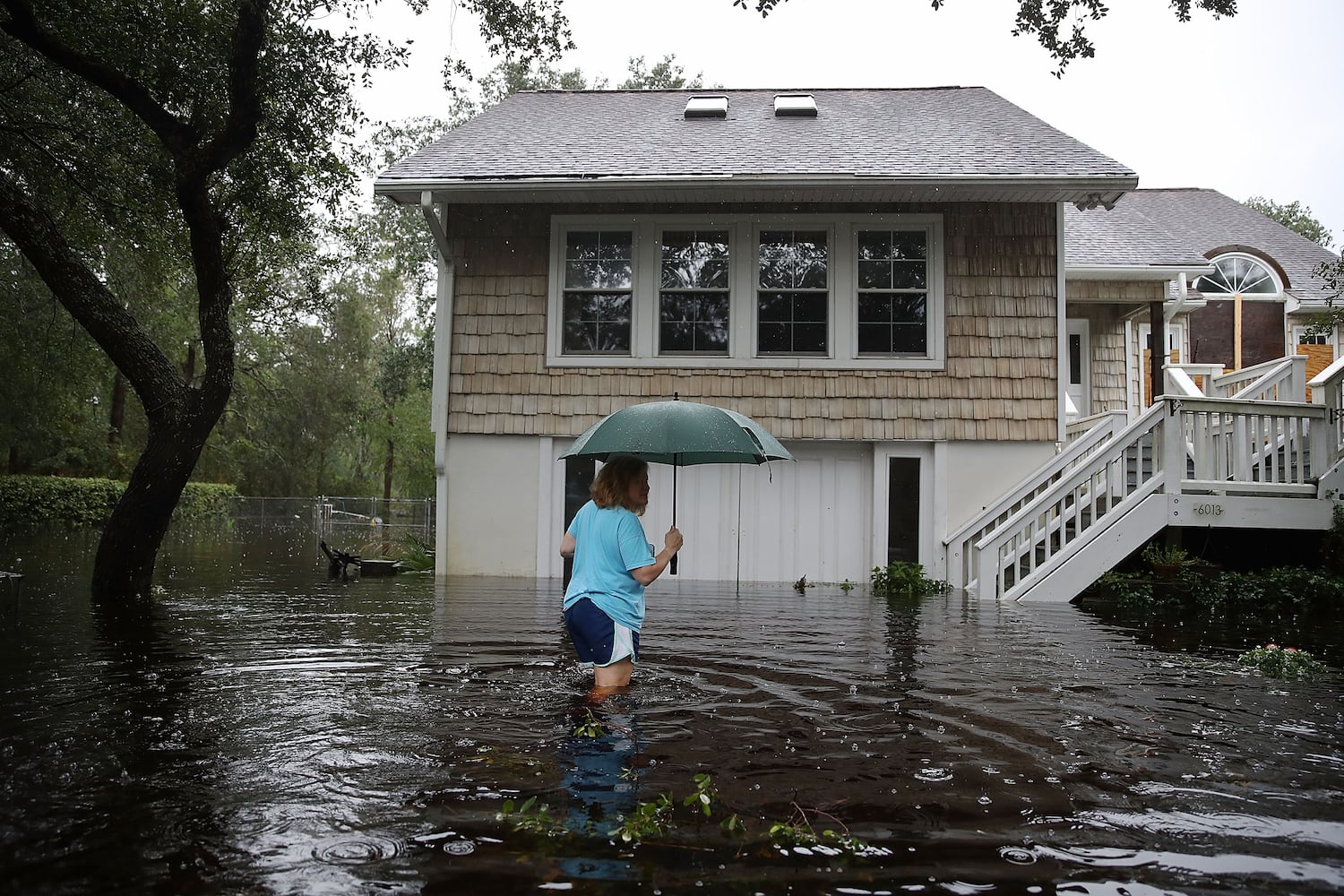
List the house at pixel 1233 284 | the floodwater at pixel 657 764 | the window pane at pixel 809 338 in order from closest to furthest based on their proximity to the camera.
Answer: the floodwater at pixel 657 764 → the window pane at pixel 809 338 → the house at pixel 1233 284

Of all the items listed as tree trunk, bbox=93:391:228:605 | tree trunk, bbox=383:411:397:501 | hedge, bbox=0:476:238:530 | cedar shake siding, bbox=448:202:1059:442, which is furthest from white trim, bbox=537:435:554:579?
tree trunk, bbox=383:411:397:501

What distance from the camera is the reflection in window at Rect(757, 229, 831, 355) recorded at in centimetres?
1381

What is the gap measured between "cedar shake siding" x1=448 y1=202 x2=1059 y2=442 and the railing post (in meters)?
2.15

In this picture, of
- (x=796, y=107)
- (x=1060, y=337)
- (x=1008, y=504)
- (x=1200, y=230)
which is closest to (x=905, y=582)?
(x=1008, y=504)

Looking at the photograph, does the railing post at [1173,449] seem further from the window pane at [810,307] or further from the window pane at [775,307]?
the window pane at [775,307]

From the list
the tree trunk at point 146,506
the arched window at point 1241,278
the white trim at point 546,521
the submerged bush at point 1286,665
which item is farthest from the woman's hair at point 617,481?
the arched window at point 1241,278

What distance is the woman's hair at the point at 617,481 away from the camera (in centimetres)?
536

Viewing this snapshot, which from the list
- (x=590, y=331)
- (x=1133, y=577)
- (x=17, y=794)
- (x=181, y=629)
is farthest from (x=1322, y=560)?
(x=17, y=794)

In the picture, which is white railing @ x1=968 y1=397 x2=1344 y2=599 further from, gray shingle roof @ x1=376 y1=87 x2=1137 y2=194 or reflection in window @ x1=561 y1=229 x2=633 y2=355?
reflection in window @ x1=561 y1=229 x2=633 y2=355

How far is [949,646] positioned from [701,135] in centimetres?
965

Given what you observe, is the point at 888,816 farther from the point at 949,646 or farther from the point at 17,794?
the point at 949,646

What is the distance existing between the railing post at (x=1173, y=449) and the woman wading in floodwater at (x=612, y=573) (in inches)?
313

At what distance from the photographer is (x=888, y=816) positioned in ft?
11.3

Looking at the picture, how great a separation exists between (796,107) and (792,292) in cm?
399
